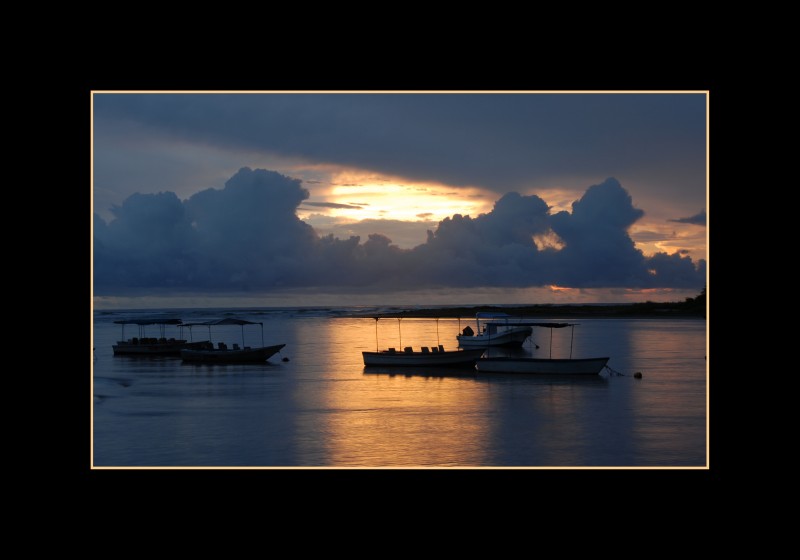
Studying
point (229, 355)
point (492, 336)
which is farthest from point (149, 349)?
point (492, 336)

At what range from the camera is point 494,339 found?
211ft

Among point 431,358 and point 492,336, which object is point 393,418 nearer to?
point 431,358

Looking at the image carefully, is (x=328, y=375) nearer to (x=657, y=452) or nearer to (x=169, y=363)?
(x=169, y=363)

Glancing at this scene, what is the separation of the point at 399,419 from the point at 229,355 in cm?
2618

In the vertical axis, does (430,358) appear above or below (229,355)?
above

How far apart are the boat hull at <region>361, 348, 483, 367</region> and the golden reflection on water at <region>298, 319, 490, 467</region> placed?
0.49 metres

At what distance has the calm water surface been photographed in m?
21.4

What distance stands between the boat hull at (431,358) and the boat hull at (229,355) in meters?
10.1

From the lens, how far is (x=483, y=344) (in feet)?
206

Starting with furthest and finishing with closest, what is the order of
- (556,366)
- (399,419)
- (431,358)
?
1. (431,358)
2. (556,366)
3. (399,419)

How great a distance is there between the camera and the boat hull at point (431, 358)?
1722 inches

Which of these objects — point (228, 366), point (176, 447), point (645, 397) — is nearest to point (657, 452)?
point (645, 397)

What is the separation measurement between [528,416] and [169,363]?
3368cm

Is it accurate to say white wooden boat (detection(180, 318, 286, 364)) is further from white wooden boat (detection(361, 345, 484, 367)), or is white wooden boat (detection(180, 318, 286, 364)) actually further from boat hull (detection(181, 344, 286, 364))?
white wooden boat (detection(361, 345, 484, 367))
